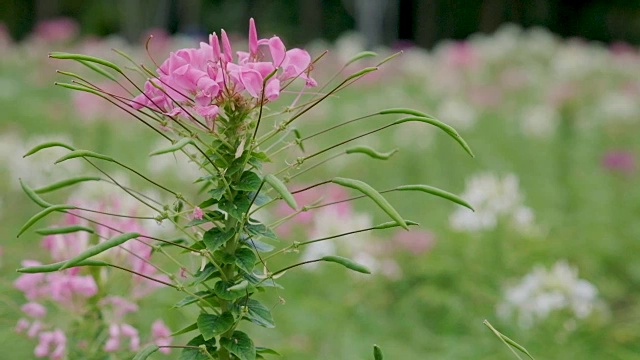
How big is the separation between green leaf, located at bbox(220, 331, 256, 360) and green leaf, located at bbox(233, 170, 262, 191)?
0.57ft

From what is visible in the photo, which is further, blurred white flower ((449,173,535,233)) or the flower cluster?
blurred white flower ((449,173,535,233))

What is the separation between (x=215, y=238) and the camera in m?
0.99

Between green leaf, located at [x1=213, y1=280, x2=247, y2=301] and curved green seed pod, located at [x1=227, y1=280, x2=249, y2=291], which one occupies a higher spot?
curved green seed pod, located at [x1=227, y1=280, x2=249, y2=291]

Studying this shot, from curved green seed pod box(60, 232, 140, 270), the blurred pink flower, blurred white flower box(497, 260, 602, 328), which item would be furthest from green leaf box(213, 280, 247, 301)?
the blurred pink flower

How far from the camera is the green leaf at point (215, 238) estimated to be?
98 centimetres

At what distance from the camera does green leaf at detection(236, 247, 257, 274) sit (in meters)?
0.99

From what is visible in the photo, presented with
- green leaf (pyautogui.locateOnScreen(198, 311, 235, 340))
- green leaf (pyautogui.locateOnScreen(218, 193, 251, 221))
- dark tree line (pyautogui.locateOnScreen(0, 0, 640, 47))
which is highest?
dark tree line (pyautogui.locateOnScreen(0, 0, 640, 47))

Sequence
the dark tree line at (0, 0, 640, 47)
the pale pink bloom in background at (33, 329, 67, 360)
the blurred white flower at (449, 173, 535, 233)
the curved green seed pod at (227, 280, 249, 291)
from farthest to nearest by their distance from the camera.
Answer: the dark tree line at (0, 0, 640, 47) < the blurred white flower at (449, 173, 535, 233) < the pale pink bloom in background at (33, 329, 67, 360) < the curved green seed pod at (227, 280, 249, 291)

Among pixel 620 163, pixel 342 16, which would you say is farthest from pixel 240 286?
pixel 342 16

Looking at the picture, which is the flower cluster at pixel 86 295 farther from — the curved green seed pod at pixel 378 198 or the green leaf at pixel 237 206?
the curved green seed pod at pixel 378 198

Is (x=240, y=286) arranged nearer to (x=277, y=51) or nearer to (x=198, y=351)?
(x=198, y=351)

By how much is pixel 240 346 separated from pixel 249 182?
0.61 feet

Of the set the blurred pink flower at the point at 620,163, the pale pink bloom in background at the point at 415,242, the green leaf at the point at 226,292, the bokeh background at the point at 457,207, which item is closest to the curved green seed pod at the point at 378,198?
the green leaf at the point at 226,292

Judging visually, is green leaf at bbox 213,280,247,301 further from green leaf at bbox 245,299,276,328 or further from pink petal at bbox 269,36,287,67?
pink petal at bbox 269,36,287,67
